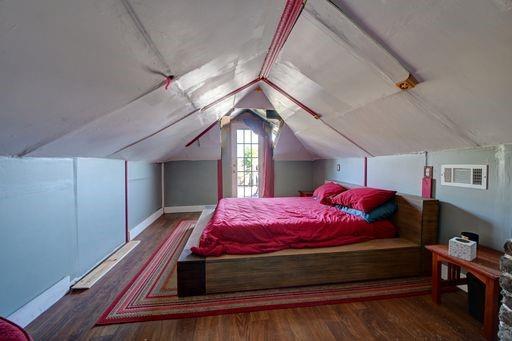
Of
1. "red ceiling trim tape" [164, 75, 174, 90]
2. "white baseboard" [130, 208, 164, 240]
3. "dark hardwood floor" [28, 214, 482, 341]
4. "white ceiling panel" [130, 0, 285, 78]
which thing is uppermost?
"white ceiling panel" [130, 0, 285, 78]

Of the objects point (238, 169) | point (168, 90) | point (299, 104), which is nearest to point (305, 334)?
point (168, 90)

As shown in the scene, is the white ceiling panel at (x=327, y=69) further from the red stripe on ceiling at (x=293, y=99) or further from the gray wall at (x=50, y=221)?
the gray wall at (x=50, y=221)

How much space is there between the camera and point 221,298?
6.06 ft

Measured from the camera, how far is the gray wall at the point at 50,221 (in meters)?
1.45

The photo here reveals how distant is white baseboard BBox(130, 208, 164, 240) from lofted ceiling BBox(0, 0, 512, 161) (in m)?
1.54

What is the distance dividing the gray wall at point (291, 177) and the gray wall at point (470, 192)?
2626 mm

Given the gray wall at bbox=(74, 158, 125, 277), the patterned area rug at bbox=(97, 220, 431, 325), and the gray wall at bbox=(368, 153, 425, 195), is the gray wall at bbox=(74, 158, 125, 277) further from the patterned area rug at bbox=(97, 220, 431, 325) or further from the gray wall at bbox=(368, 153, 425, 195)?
the gray wall at bbox=(368, 153, 425, 195)

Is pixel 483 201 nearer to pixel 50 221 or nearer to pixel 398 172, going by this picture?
pixel 398 172

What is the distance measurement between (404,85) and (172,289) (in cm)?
250

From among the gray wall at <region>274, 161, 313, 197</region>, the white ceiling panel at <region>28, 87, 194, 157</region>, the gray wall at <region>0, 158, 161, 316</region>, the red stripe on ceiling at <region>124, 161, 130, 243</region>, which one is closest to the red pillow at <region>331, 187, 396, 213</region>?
the white ceiling panel at <region>28, 87, 194, 157</region>

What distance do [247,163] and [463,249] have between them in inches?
165

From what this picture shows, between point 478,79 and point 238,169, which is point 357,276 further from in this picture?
point 238,169

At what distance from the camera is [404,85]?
5.35 ft

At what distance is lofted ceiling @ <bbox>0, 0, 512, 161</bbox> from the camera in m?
0.86
